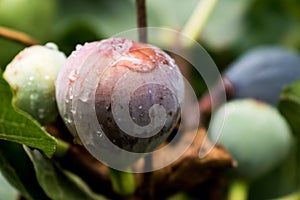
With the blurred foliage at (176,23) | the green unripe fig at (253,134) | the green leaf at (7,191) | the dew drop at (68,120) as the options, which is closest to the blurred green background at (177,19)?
the blurred foliage at (176,23)

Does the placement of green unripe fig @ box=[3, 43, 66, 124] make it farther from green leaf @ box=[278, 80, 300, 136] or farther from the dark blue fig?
the dark blue fig

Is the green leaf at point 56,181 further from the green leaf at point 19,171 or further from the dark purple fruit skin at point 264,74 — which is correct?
the dark purple fruit skin at point 264,74

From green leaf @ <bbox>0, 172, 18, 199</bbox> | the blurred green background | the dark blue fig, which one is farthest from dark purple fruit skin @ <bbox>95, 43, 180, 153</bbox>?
the blurred green background

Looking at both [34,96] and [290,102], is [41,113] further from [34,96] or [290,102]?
[290,102]

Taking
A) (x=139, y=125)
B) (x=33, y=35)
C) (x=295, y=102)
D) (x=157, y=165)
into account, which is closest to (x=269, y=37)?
(x=33, y=35)

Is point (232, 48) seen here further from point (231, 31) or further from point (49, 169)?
point (49, 169)

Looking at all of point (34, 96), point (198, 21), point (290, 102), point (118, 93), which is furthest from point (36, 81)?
point (198, 21)
